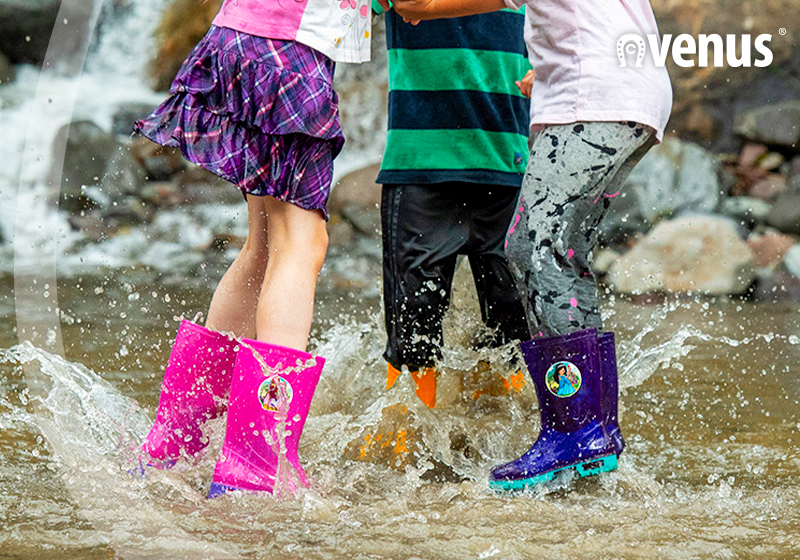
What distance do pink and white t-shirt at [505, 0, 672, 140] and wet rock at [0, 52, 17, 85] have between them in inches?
188

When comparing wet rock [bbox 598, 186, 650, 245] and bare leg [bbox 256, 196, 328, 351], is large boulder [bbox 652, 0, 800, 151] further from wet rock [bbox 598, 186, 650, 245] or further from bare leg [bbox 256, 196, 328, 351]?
bare leg [bbox 256, 196, 328, 351]

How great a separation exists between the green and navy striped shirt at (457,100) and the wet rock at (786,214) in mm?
2892

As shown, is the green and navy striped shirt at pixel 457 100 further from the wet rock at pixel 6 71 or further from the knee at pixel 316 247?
the wet rock at pixel 6 71

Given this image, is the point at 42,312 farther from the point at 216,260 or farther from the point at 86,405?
the point at 216,260

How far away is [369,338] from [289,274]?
29.9 inches

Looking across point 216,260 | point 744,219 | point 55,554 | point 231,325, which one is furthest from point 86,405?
point 744,219

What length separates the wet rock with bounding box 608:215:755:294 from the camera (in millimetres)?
3750

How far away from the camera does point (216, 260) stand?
4.26 m

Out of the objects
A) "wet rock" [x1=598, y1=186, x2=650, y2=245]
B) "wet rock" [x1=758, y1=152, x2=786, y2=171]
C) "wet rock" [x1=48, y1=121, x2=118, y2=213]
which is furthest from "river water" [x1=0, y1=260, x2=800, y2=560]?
"wet rock" [x1=48, y1=121, x2=118, y2=213]

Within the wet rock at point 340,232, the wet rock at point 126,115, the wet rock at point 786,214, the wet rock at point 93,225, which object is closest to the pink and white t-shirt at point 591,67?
the wet rock at point 340,232

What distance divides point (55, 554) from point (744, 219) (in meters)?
3.82

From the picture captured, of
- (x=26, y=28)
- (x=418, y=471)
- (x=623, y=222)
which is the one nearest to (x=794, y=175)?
(x=623, y=222)

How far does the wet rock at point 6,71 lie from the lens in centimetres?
548

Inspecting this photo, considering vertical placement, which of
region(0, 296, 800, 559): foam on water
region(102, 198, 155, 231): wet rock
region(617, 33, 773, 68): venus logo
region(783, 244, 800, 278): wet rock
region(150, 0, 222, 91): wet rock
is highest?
region(150, 0, 222, 91): wet rock
